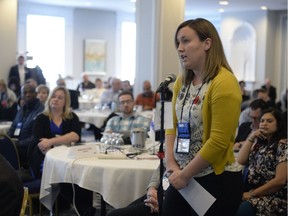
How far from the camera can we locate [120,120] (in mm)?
4996

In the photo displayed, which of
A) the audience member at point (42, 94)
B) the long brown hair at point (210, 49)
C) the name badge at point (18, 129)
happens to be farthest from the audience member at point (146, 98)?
the long brown hair at point (210, 49)

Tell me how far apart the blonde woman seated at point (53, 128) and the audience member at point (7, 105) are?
300cm

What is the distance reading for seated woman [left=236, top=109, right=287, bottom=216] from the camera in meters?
3.13

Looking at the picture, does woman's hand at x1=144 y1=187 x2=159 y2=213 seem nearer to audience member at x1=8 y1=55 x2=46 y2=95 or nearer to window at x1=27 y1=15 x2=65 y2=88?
audience member at x1=8 y1=55 x2=46 y2=95

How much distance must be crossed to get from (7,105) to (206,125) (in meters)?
6.10

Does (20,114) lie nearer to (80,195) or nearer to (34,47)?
(80,195)

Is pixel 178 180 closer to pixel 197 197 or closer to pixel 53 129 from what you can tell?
pixel 197 197

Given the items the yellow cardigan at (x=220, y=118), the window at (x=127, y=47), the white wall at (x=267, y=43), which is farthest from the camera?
the window at (x=127, y=47)

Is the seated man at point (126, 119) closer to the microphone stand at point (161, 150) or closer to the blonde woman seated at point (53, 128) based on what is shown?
the blonde woman seated at point (53, 128)

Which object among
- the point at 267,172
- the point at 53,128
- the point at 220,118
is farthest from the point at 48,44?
the point at 220,118

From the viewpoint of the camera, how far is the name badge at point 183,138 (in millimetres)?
2070

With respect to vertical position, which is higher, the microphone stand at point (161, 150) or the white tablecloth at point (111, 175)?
the microphone stand at point (161, 150)

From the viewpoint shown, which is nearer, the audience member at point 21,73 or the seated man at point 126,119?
the seated man at point 126,119

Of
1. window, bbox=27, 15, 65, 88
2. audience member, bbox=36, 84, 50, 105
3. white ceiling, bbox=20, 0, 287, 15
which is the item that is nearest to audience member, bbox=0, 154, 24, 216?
audience member, bbox=36, 84, 50, 105
